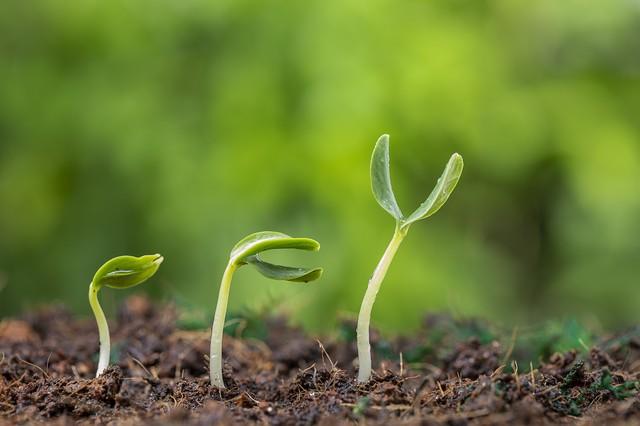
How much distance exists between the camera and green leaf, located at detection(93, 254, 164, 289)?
44.8 inches

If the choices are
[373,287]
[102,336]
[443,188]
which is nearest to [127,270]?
[102,336]

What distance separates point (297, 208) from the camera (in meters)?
3.21

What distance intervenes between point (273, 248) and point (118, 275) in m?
0.25

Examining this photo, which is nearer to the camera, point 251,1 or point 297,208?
point 297,208

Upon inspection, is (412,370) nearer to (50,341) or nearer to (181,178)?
(50,341)

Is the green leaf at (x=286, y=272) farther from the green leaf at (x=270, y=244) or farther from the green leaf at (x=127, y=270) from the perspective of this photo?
the green leaf at (x=127, y=270)

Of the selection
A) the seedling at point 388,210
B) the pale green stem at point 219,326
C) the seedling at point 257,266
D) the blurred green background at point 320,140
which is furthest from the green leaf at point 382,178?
the blurred green background at point 320,140

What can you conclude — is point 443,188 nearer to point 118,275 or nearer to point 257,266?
point 257,266

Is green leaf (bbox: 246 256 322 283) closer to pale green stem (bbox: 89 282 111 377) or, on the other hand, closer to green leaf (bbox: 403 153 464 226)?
green leaf (bbox: 403 153 464 226)

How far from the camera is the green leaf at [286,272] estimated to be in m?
1.09

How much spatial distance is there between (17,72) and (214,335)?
9.84ft

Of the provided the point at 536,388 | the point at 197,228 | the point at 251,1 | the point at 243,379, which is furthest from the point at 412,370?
the point at 251,1

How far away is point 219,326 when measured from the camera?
111 cm

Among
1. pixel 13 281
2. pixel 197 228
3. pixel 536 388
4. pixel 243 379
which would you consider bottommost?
pixel 13 281
